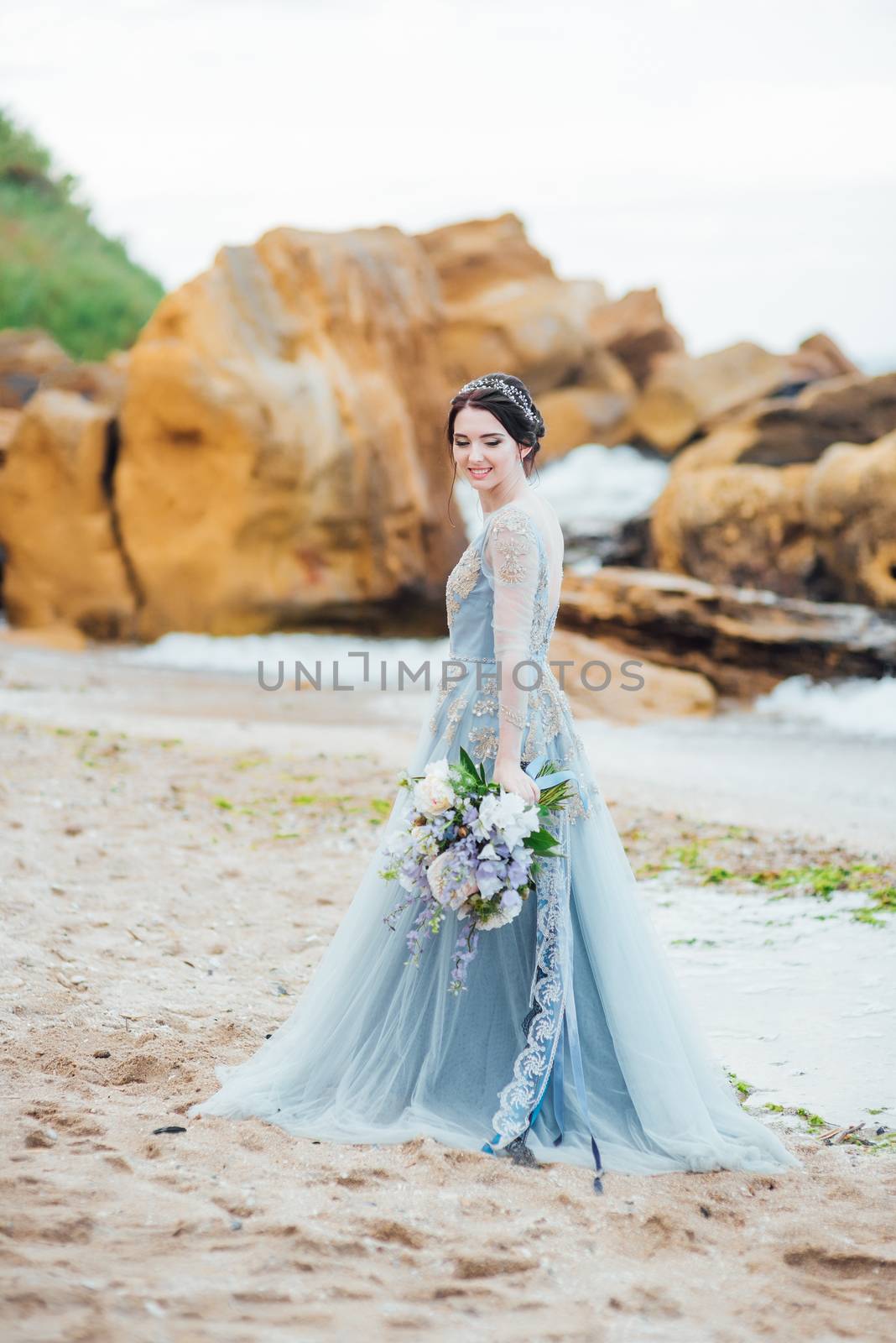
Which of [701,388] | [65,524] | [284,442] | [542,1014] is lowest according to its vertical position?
[542,1014]

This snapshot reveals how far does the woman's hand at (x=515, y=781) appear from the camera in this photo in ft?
10.0

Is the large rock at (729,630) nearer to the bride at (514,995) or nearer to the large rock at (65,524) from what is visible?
the large rock at (65,524)

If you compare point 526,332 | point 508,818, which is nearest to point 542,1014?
point 508,818

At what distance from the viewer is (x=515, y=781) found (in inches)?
120

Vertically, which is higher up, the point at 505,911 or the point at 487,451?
the point at 487,451

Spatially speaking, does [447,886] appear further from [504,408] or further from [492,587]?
[504,408]

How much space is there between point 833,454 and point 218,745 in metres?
9.30

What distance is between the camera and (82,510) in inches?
606

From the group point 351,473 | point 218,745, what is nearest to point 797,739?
point 218,745

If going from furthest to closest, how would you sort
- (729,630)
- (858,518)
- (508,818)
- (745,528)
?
(745,528) → (858,518) → (729,630) → (508,818)

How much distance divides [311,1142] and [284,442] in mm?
12539

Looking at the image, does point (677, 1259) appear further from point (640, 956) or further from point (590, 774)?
point (590, 774)

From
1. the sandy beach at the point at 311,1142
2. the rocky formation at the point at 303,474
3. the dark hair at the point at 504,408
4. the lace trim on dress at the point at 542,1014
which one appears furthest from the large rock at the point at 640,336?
the lace trim on dress at the point at 542,1014

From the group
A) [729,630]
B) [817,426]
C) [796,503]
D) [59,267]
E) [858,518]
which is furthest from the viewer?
[59,267]
